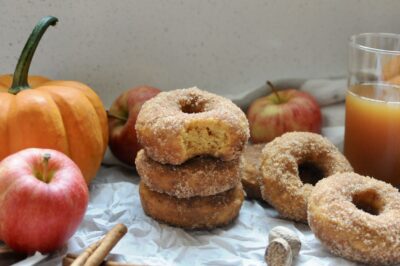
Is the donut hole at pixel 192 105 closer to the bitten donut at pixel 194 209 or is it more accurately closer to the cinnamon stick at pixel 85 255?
the bitten donut at pixel 194 209

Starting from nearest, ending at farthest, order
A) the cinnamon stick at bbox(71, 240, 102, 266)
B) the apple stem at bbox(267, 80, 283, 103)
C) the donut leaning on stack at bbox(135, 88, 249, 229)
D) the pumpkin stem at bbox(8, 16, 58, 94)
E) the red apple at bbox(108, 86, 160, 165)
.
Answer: the cinnamon stick at bbox(71, 240, 102, 266)
the donut leaning on stack at bbox(135, 88, 249, 229)
the pumpkin stem at bbox(8, 16, 58, 94)
the red apple at bbox(108, 86, 160, 165)
the apple stem at bbox(267, 80, 283, 103)

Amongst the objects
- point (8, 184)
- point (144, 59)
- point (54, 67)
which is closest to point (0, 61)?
point (54, 67)

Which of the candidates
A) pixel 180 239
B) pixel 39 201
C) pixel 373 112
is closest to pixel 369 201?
pixel 373 112

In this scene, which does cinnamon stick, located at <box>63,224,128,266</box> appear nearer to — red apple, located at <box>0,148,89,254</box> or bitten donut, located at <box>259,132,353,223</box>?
red apple, located at <box>0,148,89,254</box>

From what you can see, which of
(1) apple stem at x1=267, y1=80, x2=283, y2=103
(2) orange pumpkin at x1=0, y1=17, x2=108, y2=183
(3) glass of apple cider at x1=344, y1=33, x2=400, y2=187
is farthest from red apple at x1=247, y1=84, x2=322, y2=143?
(2) orange pumpkin at x1=0, y1=17, x2=108, y2=183

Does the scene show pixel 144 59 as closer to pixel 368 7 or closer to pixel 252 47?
pixel 252 47

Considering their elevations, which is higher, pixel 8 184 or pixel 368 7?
pixel 368 7
